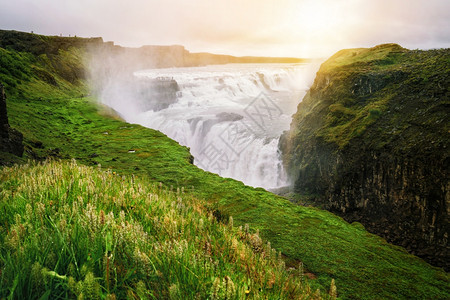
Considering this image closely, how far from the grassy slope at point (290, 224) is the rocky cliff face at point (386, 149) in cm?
419

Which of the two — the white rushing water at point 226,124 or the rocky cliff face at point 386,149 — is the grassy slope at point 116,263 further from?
the white rushing water at point 226,124

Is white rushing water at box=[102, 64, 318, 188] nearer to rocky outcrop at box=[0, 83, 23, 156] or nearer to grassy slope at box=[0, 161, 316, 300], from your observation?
rocky outcrop at box=[0, 83, 23, 156]

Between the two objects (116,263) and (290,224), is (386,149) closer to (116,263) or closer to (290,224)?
(290,224)

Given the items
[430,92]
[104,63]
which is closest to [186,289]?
[430,92]

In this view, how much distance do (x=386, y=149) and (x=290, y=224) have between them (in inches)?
315

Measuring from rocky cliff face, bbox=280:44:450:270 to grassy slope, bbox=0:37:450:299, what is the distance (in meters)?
4.19

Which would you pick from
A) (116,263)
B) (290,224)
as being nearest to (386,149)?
(290,224)

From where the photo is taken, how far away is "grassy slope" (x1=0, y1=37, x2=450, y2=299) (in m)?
4.66

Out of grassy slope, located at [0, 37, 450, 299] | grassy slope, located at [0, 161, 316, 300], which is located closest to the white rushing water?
grassy slope, located at [0, 37, 450, 299]

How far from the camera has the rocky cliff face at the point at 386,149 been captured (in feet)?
32.9

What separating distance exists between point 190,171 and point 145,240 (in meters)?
8.51

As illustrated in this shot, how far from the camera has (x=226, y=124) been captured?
32.2 meters

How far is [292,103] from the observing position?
4950 cm

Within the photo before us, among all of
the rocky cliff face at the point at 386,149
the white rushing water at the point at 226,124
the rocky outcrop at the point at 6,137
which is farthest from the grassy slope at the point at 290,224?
the white rushing water at the point at 226,124
